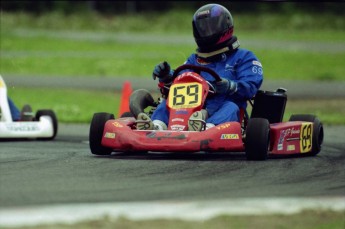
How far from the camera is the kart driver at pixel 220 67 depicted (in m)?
9.46

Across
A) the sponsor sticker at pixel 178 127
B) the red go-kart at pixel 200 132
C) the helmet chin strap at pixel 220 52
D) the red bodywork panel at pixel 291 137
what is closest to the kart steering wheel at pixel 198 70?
the red go-kart at pixel 200 132

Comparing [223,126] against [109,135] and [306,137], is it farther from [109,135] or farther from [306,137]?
[306,137]

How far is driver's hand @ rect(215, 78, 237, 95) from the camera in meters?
9.30

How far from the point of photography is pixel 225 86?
9.31 meters

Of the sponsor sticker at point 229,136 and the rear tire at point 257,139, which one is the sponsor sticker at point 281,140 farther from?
the sponsor sticker at point 229,136

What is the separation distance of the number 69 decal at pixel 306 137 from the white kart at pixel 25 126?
3632mm

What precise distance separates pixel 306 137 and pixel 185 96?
4.57 ft

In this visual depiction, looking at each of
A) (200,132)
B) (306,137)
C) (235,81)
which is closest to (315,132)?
(306,137)

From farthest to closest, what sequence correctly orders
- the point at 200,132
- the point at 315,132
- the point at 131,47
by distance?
the point at 131,47 → the point at 315,132 → the point at 200,132

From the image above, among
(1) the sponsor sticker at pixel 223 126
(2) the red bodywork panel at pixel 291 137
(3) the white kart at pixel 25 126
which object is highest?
(1) the sponsor sticker at pixel 223 126

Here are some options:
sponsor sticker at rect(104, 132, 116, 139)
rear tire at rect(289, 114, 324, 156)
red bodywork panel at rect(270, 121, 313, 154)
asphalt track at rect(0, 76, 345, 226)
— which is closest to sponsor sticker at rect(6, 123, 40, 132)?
asphalt track at rect(0, 76, 345, 226)

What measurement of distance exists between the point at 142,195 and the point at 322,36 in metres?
29.8

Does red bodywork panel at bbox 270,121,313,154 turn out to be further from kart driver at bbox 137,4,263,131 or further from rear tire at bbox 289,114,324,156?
kart driver at bbox 137,4,263,131

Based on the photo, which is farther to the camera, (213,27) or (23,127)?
(23,127)
